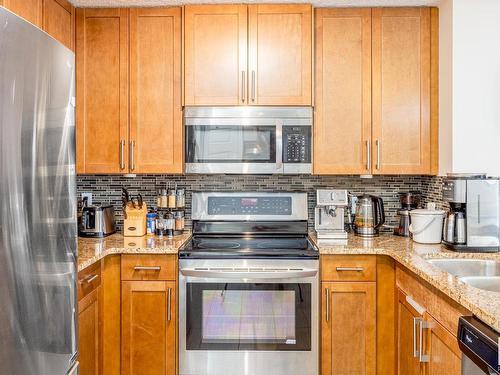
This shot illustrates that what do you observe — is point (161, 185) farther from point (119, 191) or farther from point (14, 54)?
point (14, 54)

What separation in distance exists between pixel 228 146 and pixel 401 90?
111 cm

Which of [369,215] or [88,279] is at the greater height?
[369,215]

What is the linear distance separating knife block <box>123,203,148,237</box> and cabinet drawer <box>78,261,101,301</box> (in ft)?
1.43

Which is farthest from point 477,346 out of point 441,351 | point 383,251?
point 383,251

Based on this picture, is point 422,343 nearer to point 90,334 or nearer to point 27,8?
point 90,334

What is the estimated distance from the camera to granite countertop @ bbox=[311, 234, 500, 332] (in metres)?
1.29

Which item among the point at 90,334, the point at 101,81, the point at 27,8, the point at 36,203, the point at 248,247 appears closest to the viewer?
the point at 36,203

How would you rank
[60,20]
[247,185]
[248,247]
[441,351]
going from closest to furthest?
1. [441,351]
2. [60,20]
3. [248,247]
4. [247,185]

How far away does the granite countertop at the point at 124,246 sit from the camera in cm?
207

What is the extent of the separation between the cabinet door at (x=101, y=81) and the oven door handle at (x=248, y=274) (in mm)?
823

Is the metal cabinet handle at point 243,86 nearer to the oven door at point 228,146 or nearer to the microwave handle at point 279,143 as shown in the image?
the oven door at point 228,146

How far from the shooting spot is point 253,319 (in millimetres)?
2219

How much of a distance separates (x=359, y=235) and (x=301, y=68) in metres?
1.10

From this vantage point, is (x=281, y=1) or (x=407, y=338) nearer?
(x=407, y=338)
